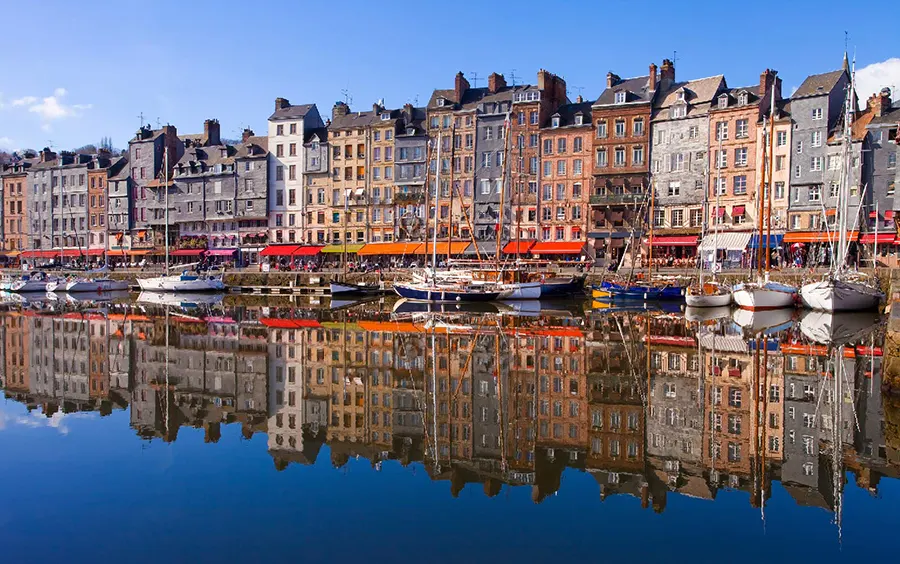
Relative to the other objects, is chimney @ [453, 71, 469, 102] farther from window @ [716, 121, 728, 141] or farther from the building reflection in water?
the building reflection in water

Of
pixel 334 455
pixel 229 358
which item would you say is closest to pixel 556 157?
pixel 229 358

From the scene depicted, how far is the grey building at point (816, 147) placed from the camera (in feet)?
168

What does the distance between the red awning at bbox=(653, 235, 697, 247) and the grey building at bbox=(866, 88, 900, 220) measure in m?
11.3

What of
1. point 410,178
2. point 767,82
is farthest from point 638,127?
point 410,178

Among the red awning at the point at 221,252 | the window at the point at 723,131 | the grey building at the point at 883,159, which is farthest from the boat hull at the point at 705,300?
the red awning at the point at 221,252

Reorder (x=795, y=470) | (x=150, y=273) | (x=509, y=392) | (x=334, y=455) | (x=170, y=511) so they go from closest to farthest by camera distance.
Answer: (x=170, y=511), (x=795, y=470), (x=334, y=455), (x=509, y=392), (x=150, y=273)

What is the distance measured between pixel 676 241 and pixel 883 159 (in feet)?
45.8

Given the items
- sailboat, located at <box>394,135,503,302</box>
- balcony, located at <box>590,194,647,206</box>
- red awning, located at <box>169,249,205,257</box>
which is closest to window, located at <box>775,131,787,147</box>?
balcony, located at <box>590,194,647,206</box>

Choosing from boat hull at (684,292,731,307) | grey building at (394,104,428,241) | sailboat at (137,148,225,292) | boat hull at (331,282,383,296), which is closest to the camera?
boat hull at (684,292,731,307)

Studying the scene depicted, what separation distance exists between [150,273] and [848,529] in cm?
6856

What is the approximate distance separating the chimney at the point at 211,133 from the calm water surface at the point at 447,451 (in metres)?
60.7

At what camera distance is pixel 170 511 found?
10.1m

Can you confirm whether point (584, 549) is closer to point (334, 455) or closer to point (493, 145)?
point (334, 455)

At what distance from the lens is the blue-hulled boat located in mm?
46875
